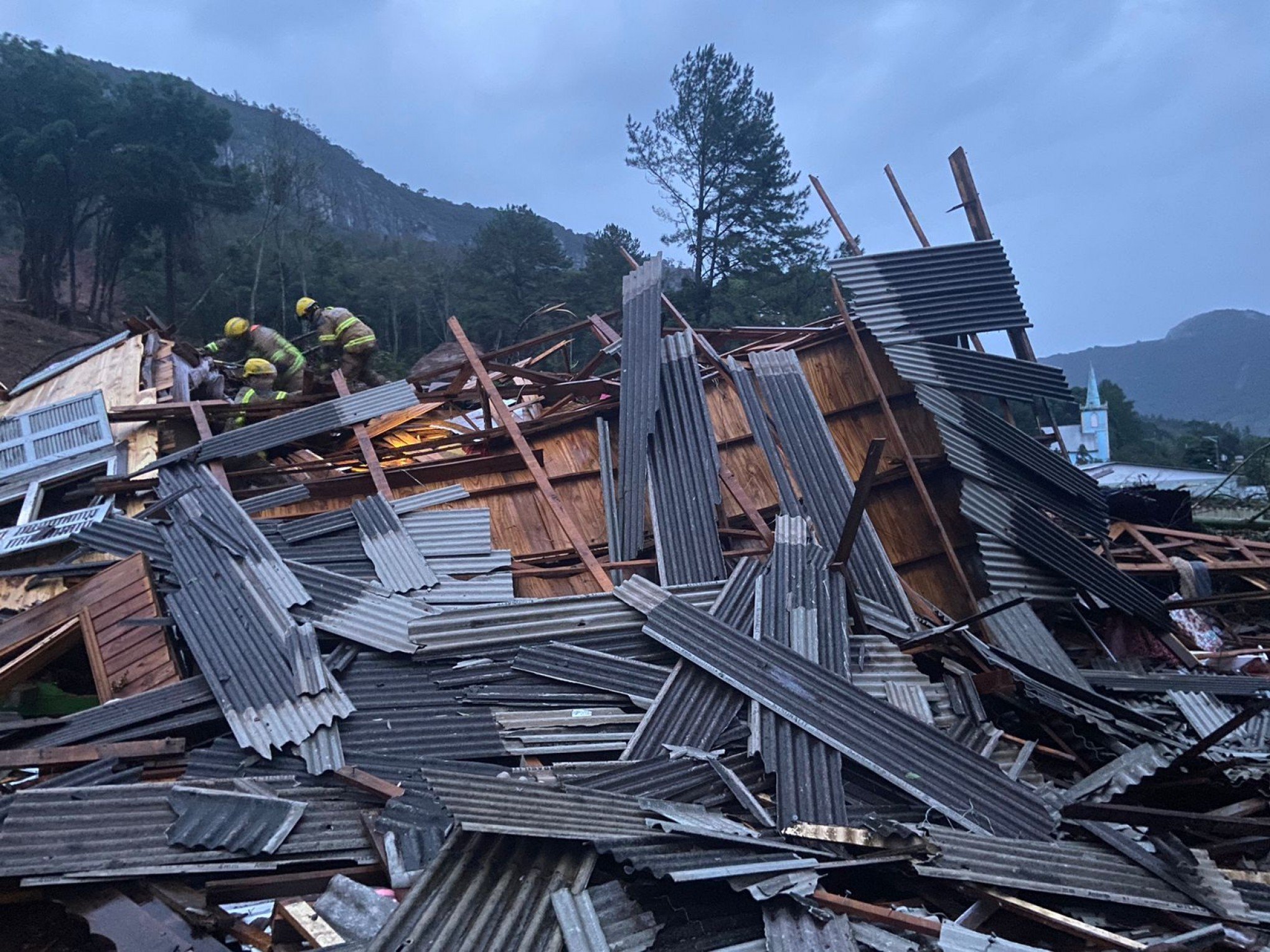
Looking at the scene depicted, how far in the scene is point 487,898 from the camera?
362cm

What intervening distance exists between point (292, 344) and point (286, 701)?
23.5 feet

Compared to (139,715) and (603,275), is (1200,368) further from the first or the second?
(139,715)

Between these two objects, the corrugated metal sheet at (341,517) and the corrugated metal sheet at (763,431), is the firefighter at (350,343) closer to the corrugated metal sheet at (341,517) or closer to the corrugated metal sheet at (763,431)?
the corrugated metal sheet at (341,517)

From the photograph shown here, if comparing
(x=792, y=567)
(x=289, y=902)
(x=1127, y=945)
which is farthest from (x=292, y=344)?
(x=1127, y=945)

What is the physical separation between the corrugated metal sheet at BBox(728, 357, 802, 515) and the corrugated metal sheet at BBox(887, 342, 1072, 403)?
1315mm

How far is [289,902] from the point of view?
375 centimetres

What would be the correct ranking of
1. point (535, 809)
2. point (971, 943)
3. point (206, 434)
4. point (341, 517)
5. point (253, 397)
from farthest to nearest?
point (253, 397)
point (206, 434)
point (341, 517)
point (535, 809)
point (971, 943)

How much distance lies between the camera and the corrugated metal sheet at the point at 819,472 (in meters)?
6.49

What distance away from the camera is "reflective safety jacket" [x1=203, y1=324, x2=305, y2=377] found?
35.0 ft

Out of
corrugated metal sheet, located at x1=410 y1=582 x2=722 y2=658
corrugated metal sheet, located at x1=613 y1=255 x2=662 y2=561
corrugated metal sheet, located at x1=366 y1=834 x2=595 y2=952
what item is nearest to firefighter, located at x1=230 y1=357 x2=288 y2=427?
corrugated metal sheet, located at x1=613 y1=255 x2=662 y2=561

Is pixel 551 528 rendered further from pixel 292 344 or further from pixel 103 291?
pixel 103 291

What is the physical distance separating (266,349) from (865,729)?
29.9 feet

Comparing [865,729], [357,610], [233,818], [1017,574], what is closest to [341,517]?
[357,610]

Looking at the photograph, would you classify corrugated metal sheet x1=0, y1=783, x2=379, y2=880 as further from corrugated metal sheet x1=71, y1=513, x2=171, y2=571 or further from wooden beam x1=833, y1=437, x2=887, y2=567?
wooden beam x1=833, y1=437, x2=887, y2=567
